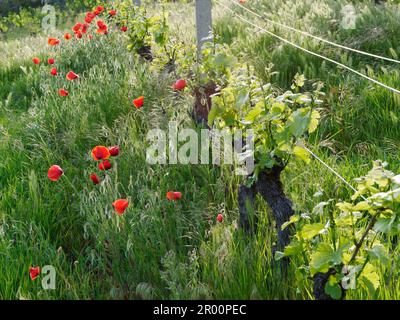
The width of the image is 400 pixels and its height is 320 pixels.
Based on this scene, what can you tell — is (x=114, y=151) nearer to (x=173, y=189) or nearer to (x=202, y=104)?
(x=173, y=189)

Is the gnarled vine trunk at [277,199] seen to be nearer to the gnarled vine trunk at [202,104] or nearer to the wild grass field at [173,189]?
the wild grass field at [173,189]

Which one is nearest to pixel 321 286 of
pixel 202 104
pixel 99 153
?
pixel 99 153

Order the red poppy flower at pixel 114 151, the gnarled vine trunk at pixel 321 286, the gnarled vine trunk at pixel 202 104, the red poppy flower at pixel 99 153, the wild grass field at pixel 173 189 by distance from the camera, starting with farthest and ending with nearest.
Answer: the gnarled vine trunk at pixel 202 104, the red poppy flower at pixel 114 151, the red poppy flower at pixel 99 153, the wild grass field at pixel 173 189, the gnarled vine trunk at pixel 321 286

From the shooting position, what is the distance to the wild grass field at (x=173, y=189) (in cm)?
225

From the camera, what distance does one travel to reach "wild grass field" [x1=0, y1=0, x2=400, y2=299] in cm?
225

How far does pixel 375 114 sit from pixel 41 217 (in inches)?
80.6

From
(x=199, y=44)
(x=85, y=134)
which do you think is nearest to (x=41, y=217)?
(x=85, y=134)

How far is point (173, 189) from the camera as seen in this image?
10.1 feet

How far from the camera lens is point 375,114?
141 inches

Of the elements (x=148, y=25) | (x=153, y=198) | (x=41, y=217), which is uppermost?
(x=148, y=25)

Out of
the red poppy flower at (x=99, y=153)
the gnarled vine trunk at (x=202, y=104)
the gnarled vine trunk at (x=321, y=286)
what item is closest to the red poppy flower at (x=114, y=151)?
the red poppy flower at (x=99, y=153)

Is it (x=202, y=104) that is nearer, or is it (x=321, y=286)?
(x=321, y=286)
